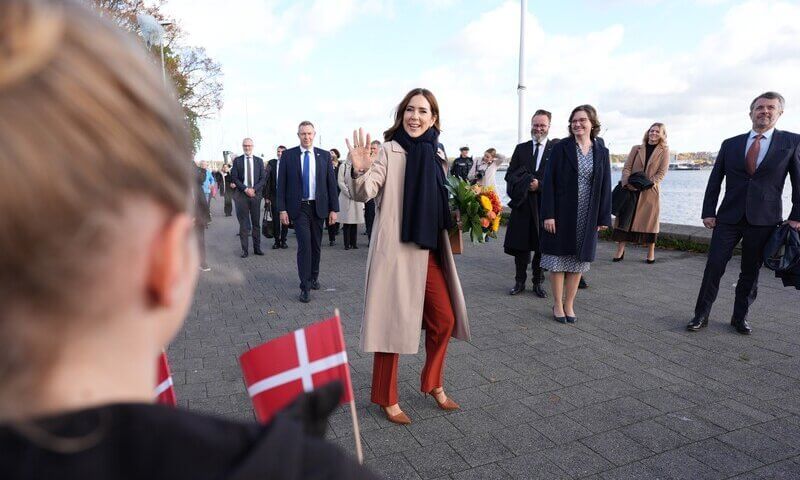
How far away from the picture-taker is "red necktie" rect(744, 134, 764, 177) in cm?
540

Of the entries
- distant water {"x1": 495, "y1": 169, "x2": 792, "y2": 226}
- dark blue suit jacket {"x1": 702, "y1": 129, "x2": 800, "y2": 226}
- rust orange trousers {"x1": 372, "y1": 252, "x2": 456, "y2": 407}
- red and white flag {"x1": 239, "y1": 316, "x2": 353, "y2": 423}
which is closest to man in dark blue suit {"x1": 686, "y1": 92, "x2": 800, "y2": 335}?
dark blue suit jacket {"x1": 702, "y1": 129, "x2": 800, "y2": 226}

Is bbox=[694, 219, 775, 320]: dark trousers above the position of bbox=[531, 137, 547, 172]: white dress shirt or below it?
below

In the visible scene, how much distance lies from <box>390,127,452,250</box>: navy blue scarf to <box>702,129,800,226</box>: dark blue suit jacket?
3574 mm

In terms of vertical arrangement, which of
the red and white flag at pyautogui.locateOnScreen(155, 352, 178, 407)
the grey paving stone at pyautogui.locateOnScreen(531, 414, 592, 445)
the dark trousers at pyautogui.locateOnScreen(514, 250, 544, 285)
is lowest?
the grey paving stone at pyautogui.locateOnScreen(531, 414, 592, 445)

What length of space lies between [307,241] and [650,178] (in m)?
6.03

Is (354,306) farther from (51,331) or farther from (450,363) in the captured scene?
(51,331)

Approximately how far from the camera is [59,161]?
0.51 meters

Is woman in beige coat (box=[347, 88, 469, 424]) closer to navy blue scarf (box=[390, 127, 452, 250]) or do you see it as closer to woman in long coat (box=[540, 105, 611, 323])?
navy blue scarf (box=[390, 127, 452, 250])

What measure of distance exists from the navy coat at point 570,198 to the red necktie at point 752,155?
1.32 m

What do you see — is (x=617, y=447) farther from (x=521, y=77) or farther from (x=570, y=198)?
(x=521, y=77)

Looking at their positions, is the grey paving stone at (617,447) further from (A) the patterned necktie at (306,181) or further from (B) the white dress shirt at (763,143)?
(A) the patterned necktie at (306,181)

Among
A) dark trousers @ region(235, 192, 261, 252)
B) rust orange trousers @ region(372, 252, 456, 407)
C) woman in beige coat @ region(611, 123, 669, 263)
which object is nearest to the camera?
rust orange trousers @ region(372, 252, 456, 407)

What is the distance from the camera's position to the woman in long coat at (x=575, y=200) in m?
5.83

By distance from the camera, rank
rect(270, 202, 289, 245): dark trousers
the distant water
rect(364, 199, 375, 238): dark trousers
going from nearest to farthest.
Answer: rect(270, 202, 289, 245): dark trousers < rect(364, 199, 375, 238): dark trousers < the distant water
